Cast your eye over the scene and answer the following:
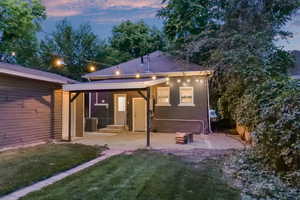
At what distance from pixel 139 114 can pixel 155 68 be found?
272cm

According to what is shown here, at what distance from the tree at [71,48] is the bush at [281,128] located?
1745 centimetres

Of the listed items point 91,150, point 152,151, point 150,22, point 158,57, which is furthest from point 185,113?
point 150,22

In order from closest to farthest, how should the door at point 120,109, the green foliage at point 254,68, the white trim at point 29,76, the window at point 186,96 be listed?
the green foliage at point 254,68, the white trim at point 29,76, the window at point 186,96, the door at point 120,109

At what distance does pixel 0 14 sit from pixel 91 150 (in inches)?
571

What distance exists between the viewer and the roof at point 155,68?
38.6 feet

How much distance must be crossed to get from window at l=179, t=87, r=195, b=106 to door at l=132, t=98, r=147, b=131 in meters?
2.14

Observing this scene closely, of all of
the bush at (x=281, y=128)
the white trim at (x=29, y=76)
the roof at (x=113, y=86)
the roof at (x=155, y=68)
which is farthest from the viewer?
the roof at (x=155, y=68)

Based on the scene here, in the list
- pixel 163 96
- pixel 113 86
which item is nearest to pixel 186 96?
pixel 163 96

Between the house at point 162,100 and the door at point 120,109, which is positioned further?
the door at point 120,109

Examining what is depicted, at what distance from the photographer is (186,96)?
1173cm

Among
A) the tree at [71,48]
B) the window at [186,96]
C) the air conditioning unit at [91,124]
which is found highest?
the tree at [71,48]

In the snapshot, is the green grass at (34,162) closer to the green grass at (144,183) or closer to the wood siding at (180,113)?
the green grass at (144,183)

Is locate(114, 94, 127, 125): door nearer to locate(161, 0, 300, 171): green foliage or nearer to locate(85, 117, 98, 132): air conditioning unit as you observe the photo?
locate(85, 117, 98, 132): air conditioning unit

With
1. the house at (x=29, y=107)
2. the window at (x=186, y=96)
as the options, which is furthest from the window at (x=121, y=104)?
the house at (x=29, y=107)
